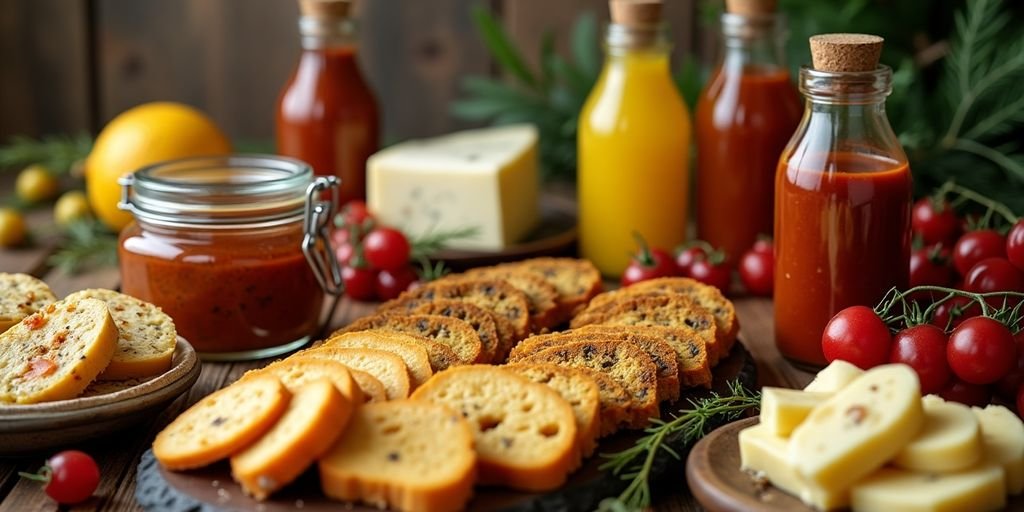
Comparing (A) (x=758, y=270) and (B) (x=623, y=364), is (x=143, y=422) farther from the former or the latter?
(A) (x=758, y=270)

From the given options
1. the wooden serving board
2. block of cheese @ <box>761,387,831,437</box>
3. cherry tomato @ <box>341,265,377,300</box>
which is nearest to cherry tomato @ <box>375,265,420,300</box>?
cherry tomato @ <box>341,265,377,300</box>

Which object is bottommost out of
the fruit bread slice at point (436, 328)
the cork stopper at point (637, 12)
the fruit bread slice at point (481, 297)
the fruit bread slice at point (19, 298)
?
the fruit bread slice at point (481, 297)

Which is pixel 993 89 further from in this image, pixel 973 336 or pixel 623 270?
pixel 973 336

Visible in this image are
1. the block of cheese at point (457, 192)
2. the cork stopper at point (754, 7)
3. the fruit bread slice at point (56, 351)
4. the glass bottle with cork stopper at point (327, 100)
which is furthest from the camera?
the glass bottle with cork stopper at point (327, 100)

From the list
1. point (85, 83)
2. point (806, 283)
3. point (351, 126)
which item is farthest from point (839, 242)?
point (85, 83)

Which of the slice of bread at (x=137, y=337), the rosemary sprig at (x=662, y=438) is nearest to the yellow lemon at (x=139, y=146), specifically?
the slice of bread at (x=137, y=337)

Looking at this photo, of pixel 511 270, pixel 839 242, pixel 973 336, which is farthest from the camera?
pixel 511 270

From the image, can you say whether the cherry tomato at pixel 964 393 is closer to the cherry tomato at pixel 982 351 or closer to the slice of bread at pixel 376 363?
the cherry tomato at pixel 982 351
